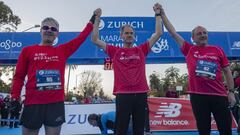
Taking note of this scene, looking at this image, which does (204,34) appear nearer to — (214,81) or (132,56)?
(214,81)

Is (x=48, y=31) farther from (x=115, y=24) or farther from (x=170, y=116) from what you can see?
(x=115, y=24)

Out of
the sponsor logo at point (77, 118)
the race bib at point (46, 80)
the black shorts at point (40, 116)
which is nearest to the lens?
the black shorts at point (40, 116)

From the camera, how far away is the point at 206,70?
3.86 m

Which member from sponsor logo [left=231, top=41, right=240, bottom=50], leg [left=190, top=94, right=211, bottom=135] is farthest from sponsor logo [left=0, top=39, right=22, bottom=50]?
leg [left=190, top=94, right=211, bottom=135]

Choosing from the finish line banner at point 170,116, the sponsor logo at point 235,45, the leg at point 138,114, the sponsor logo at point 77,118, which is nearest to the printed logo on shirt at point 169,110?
the finish line banner at point 170,116

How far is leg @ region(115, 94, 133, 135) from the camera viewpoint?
3637 millimetres

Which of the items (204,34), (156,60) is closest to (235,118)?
(156,60)

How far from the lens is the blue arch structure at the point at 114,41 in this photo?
1155 centimetres

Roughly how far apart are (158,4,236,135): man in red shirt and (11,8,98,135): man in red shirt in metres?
1.64

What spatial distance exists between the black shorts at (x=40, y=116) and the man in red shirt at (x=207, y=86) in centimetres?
168

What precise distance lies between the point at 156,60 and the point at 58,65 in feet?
29.2

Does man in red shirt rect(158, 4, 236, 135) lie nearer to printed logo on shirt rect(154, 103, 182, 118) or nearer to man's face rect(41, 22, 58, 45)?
man's face rect(41, 22, 58, 45)

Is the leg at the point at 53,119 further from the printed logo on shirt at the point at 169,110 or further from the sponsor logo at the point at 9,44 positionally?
the sponsor logo at the point at 9,44

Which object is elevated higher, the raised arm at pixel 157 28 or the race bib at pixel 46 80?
the raised arm at pixel 157 28
